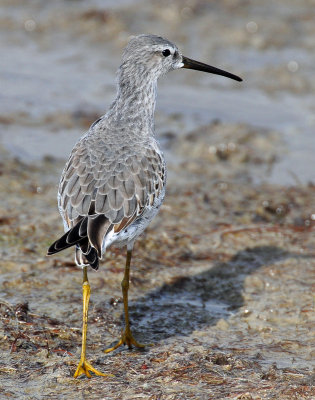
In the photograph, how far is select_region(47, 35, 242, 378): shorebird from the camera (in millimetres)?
5203

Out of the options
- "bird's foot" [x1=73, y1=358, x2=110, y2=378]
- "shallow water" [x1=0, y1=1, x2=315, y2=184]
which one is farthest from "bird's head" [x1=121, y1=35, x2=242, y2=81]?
"shallow water" [x1=0, y1=1, x2=315, y2=184]

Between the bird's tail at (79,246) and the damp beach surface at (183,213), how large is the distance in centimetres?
88

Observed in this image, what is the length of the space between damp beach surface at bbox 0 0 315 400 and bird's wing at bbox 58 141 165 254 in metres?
1.05

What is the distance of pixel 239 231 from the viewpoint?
780 centimetres

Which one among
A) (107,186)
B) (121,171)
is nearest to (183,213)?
(121,171)

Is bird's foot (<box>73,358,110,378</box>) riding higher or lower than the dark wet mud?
lower

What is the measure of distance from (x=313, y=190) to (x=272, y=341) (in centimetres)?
355

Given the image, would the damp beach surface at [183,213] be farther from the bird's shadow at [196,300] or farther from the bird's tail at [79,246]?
the bird's tail at [79,246]

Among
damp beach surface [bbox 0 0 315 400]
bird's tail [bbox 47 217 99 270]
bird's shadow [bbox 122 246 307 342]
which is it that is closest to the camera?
bird's tail [bbox 47 217 99 270]

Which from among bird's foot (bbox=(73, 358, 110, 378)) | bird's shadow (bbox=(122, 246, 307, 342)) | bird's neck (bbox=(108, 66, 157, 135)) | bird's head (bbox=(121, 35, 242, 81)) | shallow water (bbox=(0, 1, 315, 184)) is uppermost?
shallow water (bbox=(0, 1, 315, 184))

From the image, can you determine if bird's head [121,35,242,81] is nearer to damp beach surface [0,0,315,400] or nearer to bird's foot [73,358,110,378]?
damp beach surface [0,0,315,400]

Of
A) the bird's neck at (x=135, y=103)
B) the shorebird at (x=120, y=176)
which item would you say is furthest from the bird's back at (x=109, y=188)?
the bird's neck at (x=135, y=103)

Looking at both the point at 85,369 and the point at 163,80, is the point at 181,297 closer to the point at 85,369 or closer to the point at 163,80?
the point at 85,369

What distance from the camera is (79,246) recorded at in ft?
16.5
